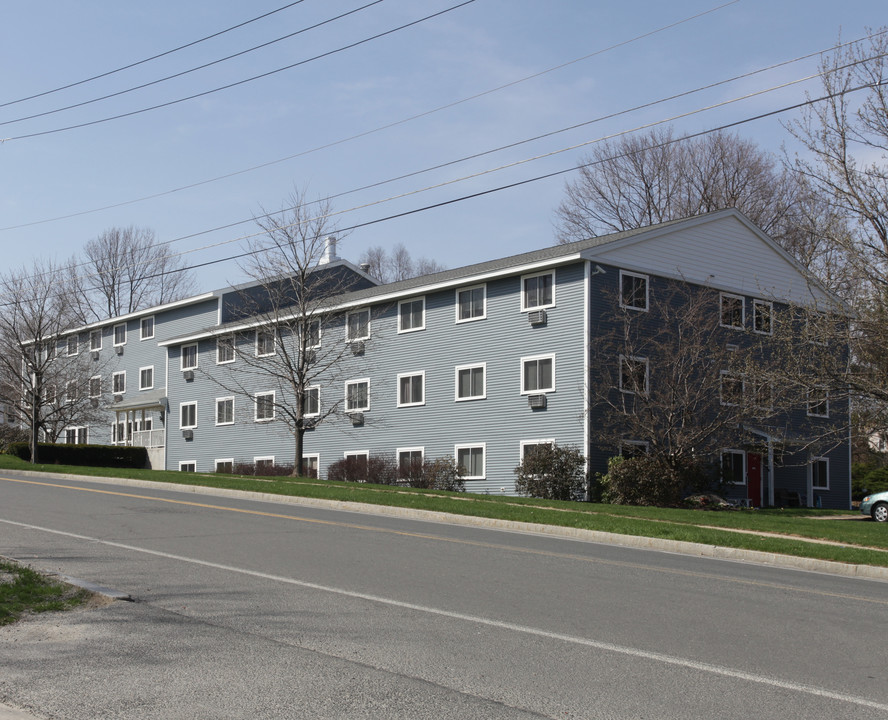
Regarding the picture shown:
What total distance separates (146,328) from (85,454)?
9350 mm

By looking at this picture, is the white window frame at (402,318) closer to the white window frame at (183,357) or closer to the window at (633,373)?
the window at (633,373)

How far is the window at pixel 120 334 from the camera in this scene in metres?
56.5

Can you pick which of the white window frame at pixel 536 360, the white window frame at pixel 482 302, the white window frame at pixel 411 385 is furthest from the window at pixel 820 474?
the white window frame at pixel 411 385

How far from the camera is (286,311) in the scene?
1484 inches

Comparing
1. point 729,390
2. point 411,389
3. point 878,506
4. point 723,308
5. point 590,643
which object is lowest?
point 878,506

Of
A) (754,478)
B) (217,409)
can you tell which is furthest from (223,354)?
(754,478)

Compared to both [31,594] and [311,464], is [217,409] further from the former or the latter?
[31,594]

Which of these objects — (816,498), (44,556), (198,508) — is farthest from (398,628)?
(816,498)

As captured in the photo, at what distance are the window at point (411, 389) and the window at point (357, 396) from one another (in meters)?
1.95

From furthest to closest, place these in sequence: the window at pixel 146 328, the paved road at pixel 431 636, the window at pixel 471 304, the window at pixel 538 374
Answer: the window at pixel 146 328
the window at pixel 471 304
the window at pixel 538 374
the paved road at pixel 431 636

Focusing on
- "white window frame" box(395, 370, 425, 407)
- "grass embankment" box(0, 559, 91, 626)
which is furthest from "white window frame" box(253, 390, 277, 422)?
"grass embankment" box(0, 559, 91, 626)

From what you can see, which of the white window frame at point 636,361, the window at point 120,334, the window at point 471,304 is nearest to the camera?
the white window frame at point 636,361

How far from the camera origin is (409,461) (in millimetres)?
35156

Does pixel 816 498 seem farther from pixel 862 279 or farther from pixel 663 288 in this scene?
pixel 862 279
